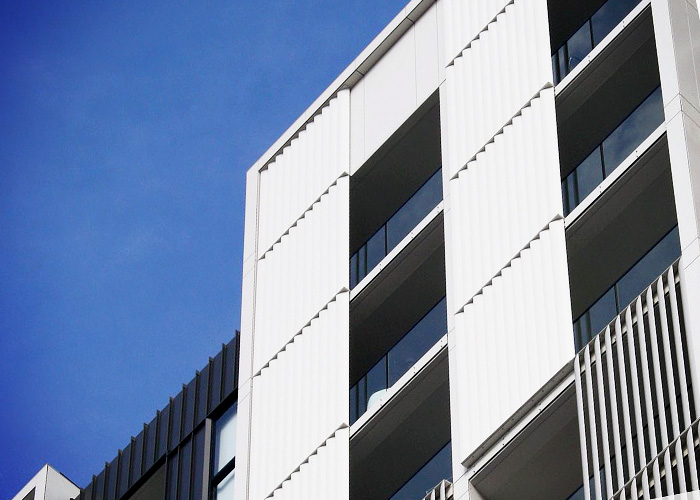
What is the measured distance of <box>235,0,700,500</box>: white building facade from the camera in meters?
25.8

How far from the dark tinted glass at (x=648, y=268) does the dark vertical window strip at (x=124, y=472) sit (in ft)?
54.6

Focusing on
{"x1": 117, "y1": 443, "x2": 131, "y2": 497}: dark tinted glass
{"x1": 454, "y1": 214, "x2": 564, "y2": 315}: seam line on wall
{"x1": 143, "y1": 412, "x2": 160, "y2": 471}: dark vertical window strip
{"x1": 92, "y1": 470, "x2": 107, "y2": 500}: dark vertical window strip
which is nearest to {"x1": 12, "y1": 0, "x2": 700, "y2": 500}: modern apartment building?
{"x1": 454, "y1": 214, "x2": 564, "y2": 315}: seam line on wall

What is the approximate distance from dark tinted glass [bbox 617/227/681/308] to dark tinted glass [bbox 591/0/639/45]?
5027 mm

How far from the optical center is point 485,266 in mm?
29516

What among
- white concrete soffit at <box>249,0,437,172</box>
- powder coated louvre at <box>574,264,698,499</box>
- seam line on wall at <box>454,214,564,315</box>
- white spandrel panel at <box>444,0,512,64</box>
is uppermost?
white concrete soffit at <box>249,0,437,172</box>

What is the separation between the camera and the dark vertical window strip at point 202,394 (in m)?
37.6

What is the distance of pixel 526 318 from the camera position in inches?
1104

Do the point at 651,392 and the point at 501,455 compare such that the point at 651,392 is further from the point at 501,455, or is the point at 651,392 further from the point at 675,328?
the point at 501,455

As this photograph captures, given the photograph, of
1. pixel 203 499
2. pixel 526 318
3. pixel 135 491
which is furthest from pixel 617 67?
pixel 135 491

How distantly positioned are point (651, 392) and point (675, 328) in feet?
3.33

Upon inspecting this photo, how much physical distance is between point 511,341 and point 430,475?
312 centimetres

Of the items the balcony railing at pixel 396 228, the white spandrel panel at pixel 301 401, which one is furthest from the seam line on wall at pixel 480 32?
the white spandrel panel at pixel 301 401

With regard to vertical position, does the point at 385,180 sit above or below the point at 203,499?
above

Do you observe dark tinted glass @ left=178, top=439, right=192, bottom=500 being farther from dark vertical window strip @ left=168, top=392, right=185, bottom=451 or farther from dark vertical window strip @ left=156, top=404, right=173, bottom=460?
dark vertical window strip @ left=156, top=404, right=173, bottom=460
